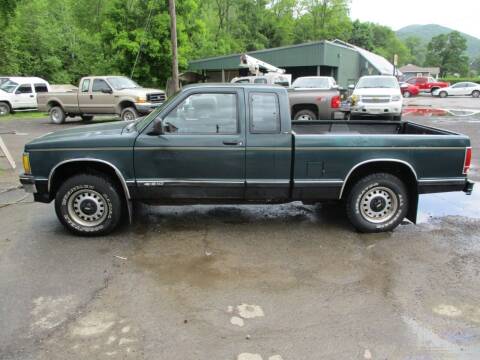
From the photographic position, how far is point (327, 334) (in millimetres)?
3418

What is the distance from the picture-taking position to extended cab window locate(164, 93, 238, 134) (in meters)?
5.21

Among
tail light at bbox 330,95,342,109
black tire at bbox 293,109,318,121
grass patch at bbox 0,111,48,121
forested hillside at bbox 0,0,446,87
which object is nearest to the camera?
tail light at bbox 330,95,342,109

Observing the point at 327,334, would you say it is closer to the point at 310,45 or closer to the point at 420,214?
the point at 420,214

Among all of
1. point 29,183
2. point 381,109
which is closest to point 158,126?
point 29,183

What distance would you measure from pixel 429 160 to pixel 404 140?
0.41m

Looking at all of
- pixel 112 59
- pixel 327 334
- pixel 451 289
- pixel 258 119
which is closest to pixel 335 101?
pixel 258 119

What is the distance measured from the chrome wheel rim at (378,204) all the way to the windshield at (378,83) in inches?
486

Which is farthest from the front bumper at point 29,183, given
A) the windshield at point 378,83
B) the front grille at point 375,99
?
the windshield at point 378,83

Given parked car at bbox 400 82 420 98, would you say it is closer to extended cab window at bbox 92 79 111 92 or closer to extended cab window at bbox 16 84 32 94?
extended cab window at bbox 92 79 111 92

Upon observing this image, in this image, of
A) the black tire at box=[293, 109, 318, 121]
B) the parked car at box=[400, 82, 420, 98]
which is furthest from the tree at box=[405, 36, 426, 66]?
the black tire at box=[293, 109, 318, 121]

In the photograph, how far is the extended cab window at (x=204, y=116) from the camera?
521 centimetres

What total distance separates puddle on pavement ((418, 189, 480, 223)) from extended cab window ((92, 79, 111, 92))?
1326cm

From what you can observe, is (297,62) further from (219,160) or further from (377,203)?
(219,160)

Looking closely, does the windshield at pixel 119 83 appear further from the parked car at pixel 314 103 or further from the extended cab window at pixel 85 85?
the parked car at pixel 314 103
